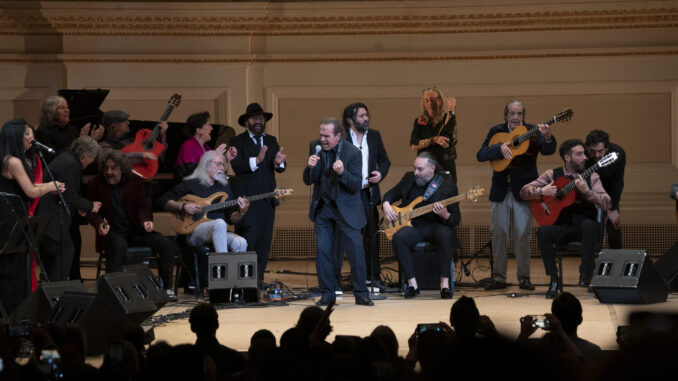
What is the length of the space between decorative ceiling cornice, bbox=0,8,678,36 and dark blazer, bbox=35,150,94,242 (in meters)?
3.65

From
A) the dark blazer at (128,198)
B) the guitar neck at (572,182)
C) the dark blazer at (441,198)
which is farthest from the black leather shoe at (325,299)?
the guitar neck at (572,182)

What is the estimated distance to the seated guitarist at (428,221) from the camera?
7.46m

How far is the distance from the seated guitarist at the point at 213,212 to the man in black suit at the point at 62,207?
808mm

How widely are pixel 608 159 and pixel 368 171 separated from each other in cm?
206

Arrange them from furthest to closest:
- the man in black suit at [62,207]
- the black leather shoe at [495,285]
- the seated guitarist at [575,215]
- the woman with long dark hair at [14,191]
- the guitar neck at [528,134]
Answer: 1. the black leather shoe at [495,285]
2. the guitar neck at [528,134]
3. the seated guitarist at [575,215]
4. the man in black suit at [62,207]
5. the woman with long dark hair at [14,191]

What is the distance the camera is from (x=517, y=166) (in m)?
7.75

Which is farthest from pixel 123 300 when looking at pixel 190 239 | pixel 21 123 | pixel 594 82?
pixel 594 82

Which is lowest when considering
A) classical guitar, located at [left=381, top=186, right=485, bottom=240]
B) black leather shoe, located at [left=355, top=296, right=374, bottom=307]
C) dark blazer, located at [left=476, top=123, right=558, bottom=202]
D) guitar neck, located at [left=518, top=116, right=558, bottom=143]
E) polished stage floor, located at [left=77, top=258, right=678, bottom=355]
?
polished stage floor, located at [left=77, top=258, right=678, bottom=355]

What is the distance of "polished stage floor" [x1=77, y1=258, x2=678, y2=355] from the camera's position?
5.58 m

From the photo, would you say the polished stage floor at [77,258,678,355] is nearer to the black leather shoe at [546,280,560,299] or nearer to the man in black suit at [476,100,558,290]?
the black leather shoe at [546,280,560,299]

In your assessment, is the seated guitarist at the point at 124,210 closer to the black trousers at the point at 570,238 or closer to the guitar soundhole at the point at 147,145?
the guitar soundhole at the point at 147,145

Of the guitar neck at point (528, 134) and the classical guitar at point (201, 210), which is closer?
the guitar neck at point (528, 134)

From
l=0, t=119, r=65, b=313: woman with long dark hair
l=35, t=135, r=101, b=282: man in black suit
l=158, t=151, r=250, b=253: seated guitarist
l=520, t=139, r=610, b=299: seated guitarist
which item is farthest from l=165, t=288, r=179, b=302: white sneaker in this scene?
l=520, t=139, r=610, b=299: seated guitarist

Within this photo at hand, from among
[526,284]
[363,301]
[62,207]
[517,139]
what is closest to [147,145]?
[62,207]
